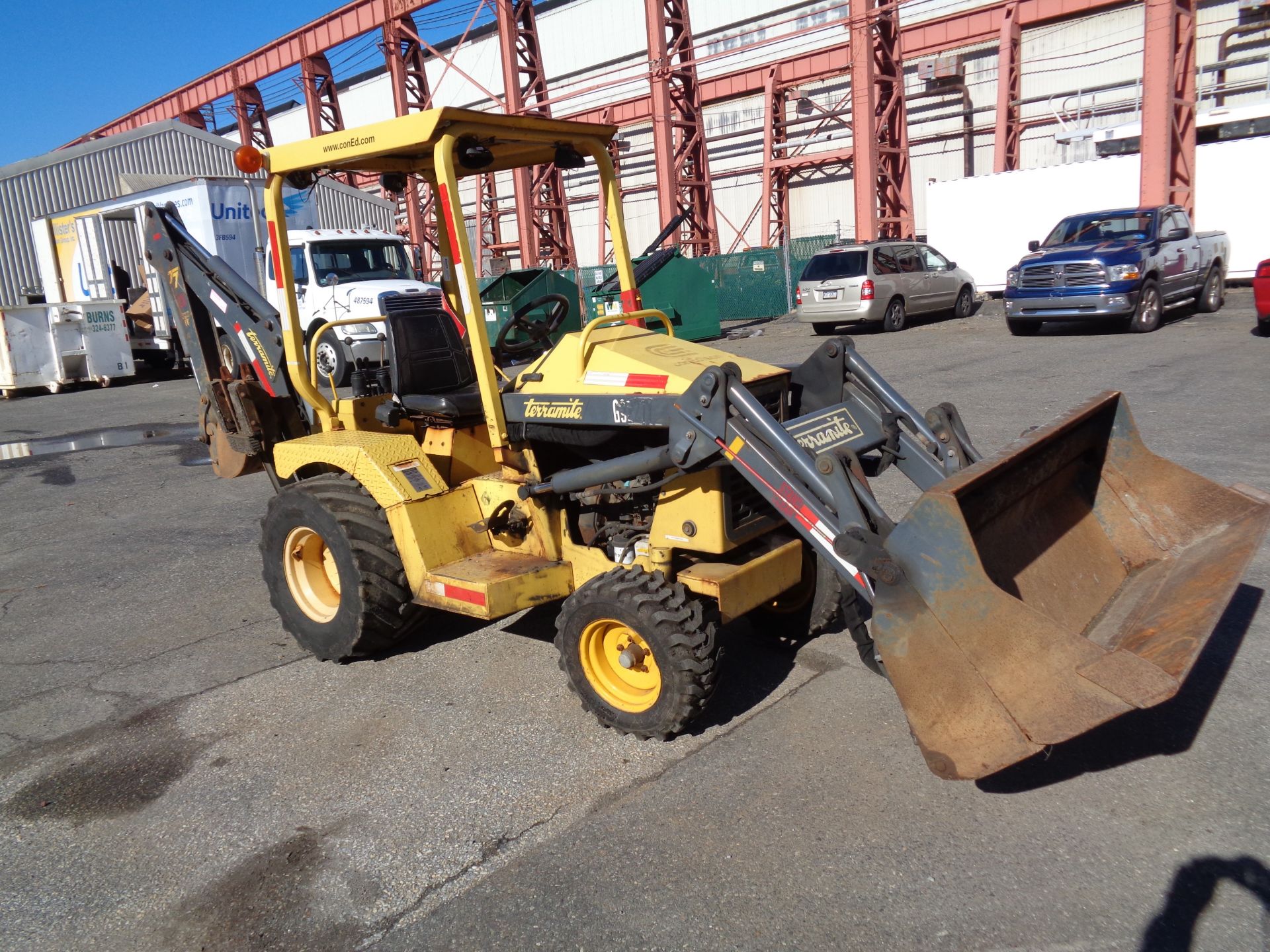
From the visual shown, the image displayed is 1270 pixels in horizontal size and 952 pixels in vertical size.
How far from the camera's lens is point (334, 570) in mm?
5273

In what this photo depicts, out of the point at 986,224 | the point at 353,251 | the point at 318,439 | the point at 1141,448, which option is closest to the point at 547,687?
the point at 318,439

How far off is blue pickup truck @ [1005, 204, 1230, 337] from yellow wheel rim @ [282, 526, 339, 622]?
13.4 metres

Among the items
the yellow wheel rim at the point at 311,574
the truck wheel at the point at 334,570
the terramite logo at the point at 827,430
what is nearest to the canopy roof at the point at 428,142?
the truck wheel at the point at 334,570

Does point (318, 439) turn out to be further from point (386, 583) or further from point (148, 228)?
point (148, 228)

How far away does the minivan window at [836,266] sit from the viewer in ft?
61.2

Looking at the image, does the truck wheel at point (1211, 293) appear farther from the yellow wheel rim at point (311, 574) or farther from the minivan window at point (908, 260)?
the yellow wheel rim at point (311, 574)

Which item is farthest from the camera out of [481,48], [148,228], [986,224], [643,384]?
[481,48]

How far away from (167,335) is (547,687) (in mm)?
17963

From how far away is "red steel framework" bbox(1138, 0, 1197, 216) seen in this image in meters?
19.2

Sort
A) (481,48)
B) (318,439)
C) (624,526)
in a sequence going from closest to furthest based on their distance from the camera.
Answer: (624,526) → (318,439) → (481,48)

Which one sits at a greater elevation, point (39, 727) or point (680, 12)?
point (680, 12)

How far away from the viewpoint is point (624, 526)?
4.47 metres

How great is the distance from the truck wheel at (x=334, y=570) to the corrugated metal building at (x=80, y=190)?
20.7 metres

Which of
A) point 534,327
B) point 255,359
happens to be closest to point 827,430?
point 534,327
